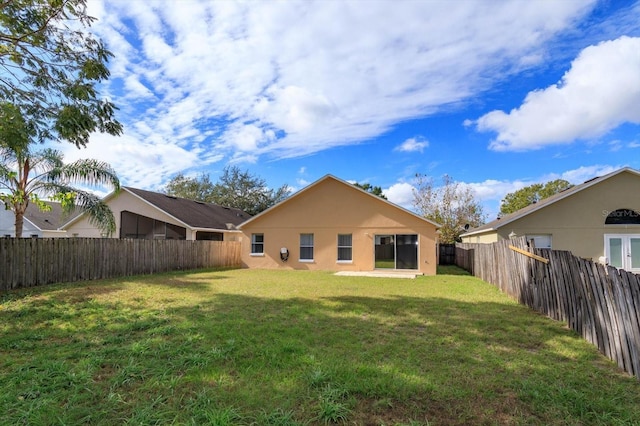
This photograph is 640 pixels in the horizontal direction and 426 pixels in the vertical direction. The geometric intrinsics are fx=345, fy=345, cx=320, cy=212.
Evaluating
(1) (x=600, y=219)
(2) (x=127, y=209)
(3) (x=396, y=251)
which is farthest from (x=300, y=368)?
(2) (x=127, y=209)

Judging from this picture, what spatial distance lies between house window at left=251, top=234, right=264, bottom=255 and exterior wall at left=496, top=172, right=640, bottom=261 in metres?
14.6

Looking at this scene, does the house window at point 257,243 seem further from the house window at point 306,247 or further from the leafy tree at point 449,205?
the leafy tree at point 449,205

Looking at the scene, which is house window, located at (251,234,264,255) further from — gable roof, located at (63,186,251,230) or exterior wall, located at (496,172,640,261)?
exterior wall, located at (496,172,640,261)

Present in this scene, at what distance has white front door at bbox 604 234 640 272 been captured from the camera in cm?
1625

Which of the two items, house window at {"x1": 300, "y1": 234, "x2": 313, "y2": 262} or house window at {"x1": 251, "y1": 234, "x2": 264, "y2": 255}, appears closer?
house window at {"x1": 300, "y1": 234, "x2": 313, "y2": 262}

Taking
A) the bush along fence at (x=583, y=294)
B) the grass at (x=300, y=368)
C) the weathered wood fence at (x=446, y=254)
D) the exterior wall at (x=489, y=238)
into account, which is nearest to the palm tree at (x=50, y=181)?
the grass at (x=300, y=368)

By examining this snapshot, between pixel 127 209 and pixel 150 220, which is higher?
pixel 127 209

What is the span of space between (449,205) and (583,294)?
29374mm

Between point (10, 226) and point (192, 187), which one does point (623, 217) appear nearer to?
point (192, 187)

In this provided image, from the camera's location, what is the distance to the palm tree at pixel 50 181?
10.7m

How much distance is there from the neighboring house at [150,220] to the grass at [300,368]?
47.3ft

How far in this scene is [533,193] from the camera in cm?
4425

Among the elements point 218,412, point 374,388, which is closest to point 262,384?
point 218,412

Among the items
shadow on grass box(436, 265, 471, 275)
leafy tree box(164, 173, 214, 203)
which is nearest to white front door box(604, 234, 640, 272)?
shadow on grass box(436, 265, 471, 275)
